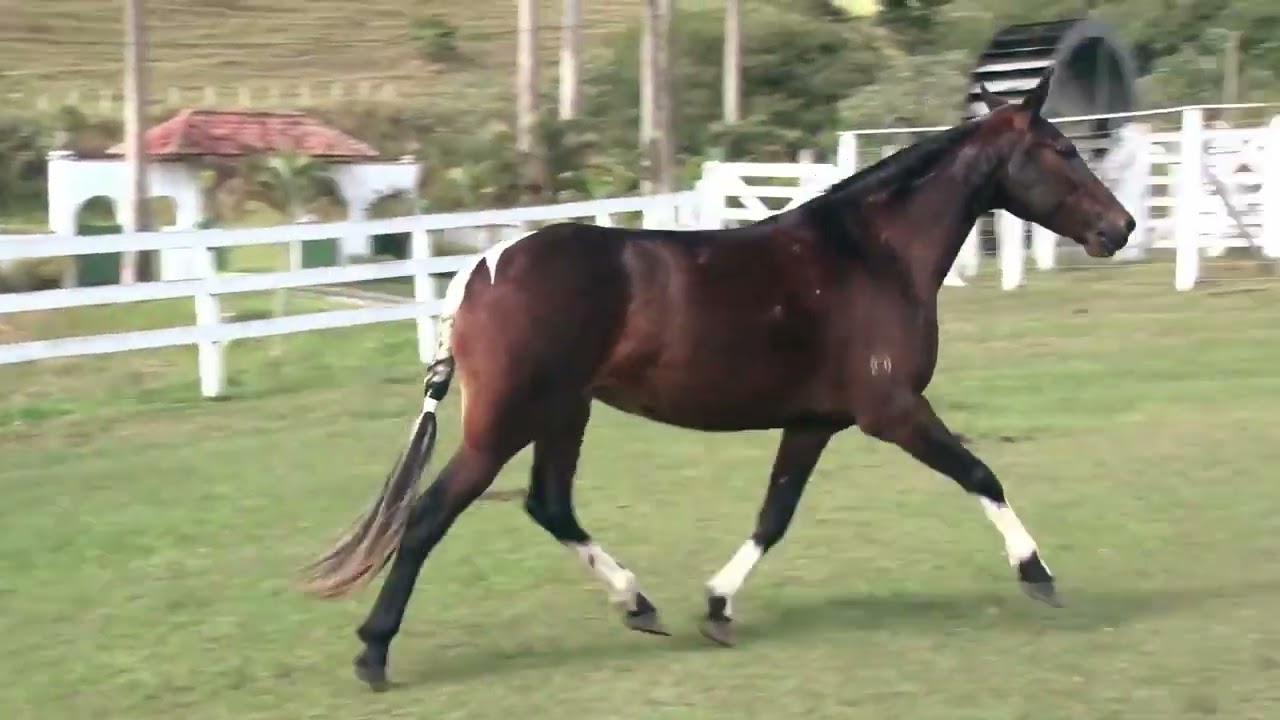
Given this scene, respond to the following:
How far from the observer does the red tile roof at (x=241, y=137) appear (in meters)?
37.3

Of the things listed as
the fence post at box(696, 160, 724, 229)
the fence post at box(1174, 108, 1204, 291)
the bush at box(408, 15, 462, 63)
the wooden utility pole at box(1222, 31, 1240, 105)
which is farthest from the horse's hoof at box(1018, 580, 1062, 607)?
the bush at box(408, 15, 462, 63)

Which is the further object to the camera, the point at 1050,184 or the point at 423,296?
the point at 423,296

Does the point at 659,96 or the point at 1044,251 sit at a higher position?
the point at 659,96

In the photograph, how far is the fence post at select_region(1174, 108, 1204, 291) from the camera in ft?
60.2

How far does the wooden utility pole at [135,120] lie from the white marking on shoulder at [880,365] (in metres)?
18.9

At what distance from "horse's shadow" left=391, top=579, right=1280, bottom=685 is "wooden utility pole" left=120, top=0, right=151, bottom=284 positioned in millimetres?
18453

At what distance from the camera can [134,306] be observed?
21.9 metres

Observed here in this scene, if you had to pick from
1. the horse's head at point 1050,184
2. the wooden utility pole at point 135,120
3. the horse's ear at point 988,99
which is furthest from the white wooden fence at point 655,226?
the wooden utility pole at point 135,120

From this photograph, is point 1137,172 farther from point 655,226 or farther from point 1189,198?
point 655,226

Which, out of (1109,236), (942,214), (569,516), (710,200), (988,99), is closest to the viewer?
(569,516)

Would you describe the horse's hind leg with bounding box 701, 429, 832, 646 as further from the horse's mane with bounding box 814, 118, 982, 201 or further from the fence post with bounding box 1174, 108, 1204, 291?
the fence post with bounding box 1174, 108, 1204, 291

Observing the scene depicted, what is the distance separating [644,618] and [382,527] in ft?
3.45

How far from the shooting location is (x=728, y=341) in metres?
5.84

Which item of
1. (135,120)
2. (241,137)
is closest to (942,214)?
(135,120)
